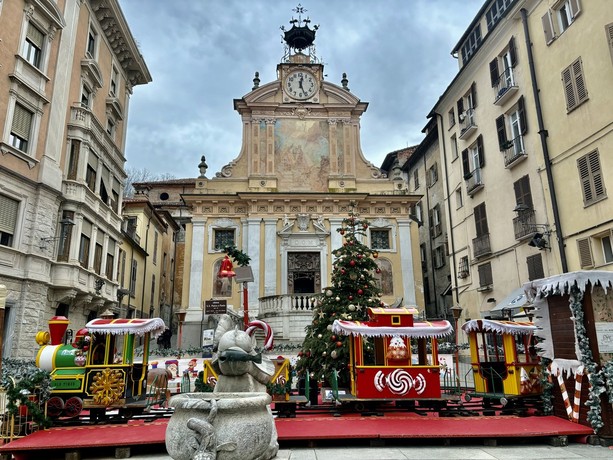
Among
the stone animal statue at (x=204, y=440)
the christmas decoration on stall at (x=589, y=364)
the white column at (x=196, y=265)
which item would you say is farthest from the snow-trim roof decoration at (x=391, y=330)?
the white column at (x=196, y=265)

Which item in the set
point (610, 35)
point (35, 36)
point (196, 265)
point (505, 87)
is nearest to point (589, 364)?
point (610, 35)

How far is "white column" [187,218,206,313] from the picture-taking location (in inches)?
1112

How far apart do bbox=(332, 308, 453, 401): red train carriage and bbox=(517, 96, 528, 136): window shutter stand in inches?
503

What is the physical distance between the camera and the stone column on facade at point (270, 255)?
93.0 feet

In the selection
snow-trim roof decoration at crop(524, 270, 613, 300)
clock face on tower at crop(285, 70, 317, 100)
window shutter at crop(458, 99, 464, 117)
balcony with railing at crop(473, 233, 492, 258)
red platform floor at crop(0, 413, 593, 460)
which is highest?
clock face on tower at crop(285, 70, 317, 100)

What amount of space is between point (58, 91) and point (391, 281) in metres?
21.7

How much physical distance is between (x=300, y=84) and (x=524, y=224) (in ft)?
65.6

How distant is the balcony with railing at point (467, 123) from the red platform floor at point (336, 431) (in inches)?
688

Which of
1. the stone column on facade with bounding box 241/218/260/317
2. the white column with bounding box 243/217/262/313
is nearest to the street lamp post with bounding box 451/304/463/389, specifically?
the stone column on facade with bounding box 241/218/260/317

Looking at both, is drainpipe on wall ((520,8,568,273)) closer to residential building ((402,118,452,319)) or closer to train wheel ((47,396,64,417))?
residential building ((402,118,452,319))

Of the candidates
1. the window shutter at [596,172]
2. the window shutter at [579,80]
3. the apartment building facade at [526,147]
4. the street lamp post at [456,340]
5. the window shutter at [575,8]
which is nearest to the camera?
the street lamp post at [456,340]

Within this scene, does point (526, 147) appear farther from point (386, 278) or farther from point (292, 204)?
point (292, 204)

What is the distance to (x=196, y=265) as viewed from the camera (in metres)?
29.0

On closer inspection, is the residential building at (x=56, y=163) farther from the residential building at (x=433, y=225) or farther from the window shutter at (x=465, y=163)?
the residential building at (x=433, y=225)
